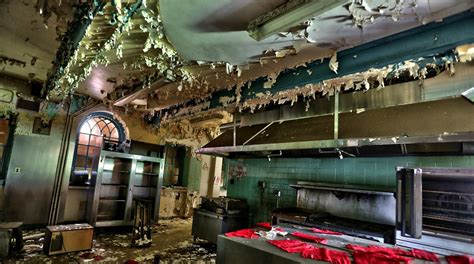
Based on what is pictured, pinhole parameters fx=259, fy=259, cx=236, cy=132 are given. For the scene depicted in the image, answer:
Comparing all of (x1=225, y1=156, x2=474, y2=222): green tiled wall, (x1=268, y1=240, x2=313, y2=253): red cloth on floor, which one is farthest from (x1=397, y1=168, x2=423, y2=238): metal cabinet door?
(x1=268, y1=240, x2=313, y2=253): red cloth on floor

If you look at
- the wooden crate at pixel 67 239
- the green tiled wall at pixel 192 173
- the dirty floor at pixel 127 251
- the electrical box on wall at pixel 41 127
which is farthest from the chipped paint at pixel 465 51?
the green tiled wall at pixel 192 173

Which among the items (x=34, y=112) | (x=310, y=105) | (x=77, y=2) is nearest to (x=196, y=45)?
(x=77, y=2)

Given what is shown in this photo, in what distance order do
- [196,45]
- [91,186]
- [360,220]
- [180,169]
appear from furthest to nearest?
[180,169], [91,186], [360,220], [196,45]

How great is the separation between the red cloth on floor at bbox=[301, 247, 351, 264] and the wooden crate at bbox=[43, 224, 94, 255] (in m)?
4.05

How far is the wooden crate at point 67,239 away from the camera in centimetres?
420

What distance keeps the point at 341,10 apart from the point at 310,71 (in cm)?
113

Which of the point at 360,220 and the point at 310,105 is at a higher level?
the point at 310,105

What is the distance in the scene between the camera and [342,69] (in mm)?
2834

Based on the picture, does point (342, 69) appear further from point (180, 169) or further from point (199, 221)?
point (180, 169)

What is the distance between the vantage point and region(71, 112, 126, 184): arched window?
20.7ft

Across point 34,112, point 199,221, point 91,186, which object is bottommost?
point 199,221

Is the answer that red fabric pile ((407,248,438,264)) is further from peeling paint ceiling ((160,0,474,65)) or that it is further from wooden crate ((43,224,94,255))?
wooden crate ((43,224,94,255))

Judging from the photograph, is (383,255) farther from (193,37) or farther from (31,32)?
(31,32)

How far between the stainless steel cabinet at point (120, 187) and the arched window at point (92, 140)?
0.38 m
